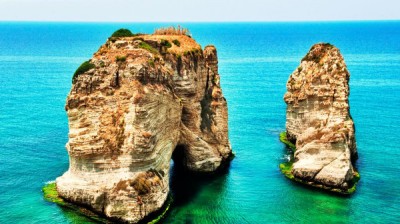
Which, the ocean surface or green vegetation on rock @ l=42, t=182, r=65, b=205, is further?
green vegetation on rock @ l=42, t=182, r=65, b=205

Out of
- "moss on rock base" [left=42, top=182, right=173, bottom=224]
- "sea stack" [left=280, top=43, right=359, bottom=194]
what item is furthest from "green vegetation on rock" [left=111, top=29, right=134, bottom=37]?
"sea stack" [left=280, top=43, right=359, bottom=194]

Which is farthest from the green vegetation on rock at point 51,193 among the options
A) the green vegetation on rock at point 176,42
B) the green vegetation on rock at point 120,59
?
the green vegetation on rock at point 176,42

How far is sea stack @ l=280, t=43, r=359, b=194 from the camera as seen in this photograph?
2112 inches

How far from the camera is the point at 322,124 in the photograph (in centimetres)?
6009

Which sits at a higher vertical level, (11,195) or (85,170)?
(85,170)

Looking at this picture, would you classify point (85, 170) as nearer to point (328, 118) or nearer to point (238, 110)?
point (328, 118)

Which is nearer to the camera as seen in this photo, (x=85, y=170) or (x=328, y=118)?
(x=85, y=170)

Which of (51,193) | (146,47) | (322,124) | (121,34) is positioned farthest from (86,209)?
(322,124)

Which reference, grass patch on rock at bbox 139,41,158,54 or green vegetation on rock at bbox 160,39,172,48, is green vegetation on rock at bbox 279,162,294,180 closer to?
green vegetation on rock at bbox 160,39,172,48

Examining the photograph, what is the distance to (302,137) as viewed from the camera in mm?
59719

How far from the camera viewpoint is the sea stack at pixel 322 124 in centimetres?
5366

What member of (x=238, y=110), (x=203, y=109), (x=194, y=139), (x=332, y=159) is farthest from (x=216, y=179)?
(x=238, y=110)

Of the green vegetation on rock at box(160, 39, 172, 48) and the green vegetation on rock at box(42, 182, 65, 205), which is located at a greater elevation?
the green vegetation on rock at box(160, 39, 172, 48)

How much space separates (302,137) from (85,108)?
28285mm
